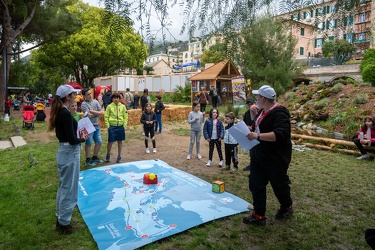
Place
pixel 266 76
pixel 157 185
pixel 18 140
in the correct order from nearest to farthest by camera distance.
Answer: pixel 157 185, pixel 18 140, pixel 266 76

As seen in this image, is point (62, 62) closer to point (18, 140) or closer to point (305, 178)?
point (18, 140)

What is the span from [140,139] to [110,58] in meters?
21.9

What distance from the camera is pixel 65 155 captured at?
3514mm

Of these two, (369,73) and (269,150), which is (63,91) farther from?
(369,73)

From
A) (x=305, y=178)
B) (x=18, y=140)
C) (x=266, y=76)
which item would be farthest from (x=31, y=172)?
(x=266, y=76)

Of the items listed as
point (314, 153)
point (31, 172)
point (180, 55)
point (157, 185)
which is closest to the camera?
point (180, 55)

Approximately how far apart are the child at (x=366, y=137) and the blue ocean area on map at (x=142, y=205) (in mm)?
5268

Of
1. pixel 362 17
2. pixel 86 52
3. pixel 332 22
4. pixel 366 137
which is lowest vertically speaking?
pixel 366 137

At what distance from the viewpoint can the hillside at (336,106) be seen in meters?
11.3

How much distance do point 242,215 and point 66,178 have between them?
2.55 metres

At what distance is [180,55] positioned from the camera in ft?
10.3

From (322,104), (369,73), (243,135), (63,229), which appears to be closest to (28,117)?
(63,229)

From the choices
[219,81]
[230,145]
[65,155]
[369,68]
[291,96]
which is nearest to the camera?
[65,155]

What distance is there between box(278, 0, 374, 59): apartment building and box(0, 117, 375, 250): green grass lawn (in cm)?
250
